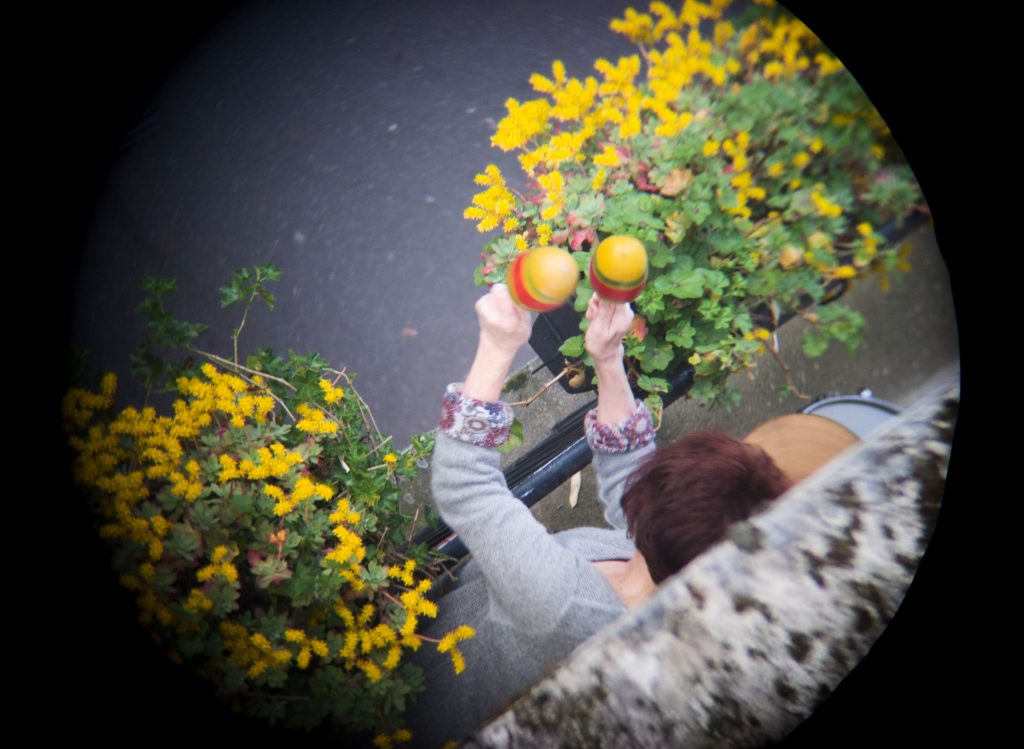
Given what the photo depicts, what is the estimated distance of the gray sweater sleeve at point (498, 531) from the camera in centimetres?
78

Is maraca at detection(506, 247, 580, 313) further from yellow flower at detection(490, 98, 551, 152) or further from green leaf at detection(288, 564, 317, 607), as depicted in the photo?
green leaf at detection(288, 564, 317, 607)

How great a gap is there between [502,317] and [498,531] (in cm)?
32

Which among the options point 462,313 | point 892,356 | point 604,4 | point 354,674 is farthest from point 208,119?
point 892,356

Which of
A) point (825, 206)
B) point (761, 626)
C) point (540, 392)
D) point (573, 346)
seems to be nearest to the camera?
point (761, 626)

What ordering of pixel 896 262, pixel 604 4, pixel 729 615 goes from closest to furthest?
pixel 729 615 < pixel 896 262 < pixel 604 4

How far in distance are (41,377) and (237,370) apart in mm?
257

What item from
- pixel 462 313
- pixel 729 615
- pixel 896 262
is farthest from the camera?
pixel 462 313

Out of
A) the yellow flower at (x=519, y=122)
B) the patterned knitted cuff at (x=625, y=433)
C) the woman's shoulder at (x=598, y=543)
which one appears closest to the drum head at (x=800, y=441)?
the patterned knitted cuff at (x=625, y=433)

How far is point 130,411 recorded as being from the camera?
790 mm

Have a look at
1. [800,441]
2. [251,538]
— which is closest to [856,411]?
[800,441]

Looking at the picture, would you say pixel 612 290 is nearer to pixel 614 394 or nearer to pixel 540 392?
pixel 614 394

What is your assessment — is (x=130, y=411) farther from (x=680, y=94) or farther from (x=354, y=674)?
(x=680, y=94)

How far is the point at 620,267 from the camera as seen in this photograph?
748 millimetres

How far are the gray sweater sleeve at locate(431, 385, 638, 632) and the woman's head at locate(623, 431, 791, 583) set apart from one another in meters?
0.10
